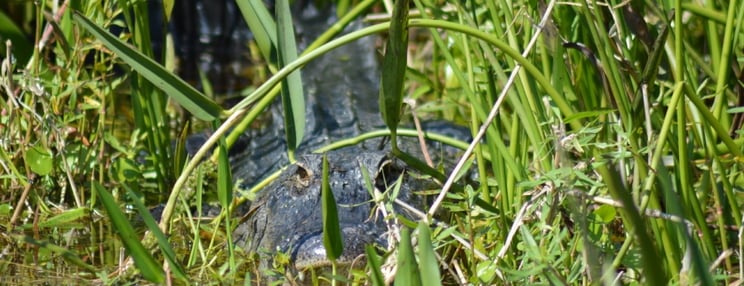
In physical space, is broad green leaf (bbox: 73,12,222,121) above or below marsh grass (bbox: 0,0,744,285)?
above

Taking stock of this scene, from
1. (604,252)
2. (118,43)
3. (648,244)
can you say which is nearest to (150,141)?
(118,43)

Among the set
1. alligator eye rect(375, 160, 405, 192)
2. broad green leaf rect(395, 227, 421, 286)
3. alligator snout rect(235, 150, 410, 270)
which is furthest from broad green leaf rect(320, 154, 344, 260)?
alligator eye rect(375, 160, 405, 192)

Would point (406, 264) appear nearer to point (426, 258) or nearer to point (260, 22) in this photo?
point (426, 258)

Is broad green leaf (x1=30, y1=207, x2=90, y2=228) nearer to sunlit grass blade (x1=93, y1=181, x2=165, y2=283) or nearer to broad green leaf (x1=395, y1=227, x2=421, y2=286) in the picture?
sunlit grass blade (x1=93, y1=181, x2=165, y2=283)

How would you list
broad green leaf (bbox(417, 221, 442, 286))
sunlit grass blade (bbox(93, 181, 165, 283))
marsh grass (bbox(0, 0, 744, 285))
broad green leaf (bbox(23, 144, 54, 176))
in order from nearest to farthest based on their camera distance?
broad green leaf (bbox(417, 221, 442, 286)), sunlit grass blade (bbox(93, 181, 165, 283)), marsh grass (bbox(0, 0, 744, 285)), broad green leaf (bbox(23, 144, 54, 176))

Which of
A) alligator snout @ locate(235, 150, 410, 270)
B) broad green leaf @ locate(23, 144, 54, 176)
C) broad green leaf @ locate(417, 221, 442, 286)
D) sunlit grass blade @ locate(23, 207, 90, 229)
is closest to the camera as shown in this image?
broad green leaf @ locate(417, 221, 442, 286)

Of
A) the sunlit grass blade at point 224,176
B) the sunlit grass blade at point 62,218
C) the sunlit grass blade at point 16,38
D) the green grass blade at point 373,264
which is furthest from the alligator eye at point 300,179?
the green grass blade at point 373,264

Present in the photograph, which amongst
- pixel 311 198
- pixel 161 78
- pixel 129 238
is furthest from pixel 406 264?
pixel 311 198

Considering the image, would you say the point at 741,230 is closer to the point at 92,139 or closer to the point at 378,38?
the point at 92,139
